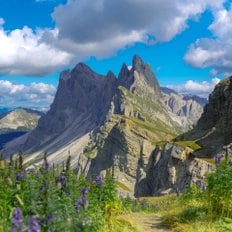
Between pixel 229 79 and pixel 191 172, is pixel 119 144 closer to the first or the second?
pixel 229 79

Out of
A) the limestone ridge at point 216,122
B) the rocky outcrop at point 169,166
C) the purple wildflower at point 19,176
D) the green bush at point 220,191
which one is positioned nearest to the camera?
the purple wildflower at point 19,176

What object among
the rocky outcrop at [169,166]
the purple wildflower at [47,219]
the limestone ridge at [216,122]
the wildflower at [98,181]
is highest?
the limestone ridge at [216,122]

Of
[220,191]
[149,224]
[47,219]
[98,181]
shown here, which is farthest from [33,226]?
[149,224]

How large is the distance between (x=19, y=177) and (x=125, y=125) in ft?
572

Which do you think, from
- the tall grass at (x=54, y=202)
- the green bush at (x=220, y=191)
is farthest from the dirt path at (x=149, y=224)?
the green bush at (x=220, y=191)

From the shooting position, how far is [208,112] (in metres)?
122

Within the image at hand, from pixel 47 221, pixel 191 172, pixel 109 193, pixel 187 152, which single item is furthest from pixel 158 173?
pixel 47 221

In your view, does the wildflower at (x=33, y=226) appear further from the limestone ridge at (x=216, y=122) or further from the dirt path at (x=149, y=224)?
the limestone ridge at (x=216, y=122)

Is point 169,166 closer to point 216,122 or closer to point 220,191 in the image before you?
point 216,122

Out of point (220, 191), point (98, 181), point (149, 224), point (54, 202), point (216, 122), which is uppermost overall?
point (216, 122)

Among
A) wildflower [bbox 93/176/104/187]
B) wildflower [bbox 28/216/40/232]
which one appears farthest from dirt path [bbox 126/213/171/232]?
wildflower [bbox 28/216/40/232]

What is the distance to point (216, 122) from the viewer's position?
115m

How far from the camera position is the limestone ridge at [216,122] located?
96.1 meters

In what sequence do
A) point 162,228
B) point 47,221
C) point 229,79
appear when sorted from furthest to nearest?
point 229,79
point 162,228
point 47,221
